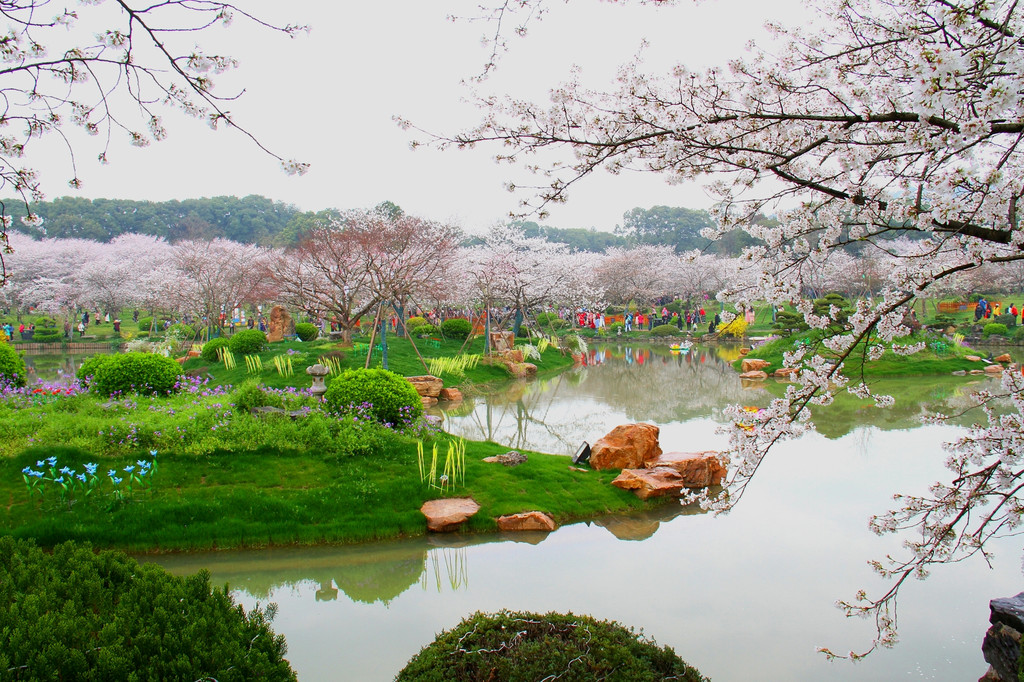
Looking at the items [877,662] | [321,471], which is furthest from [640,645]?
[321,471]

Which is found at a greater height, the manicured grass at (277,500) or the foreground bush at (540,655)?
the foreground bush at (540,655)

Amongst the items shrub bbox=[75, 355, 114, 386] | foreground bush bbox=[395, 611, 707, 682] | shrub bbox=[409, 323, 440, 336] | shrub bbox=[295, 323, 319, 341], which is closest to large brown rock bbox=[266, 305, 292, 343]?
shrub bbox=[295, 323, 319, 341]

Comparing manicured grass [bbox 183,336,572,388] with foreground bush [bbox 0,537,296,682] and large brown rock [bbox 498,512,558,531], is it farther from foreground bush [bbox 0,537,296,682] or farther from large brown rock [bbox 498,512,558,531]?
foreground bush [bbox 0,537,296,682]

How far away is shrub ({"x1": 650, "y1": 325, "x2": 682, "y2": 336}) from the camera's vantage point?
34188 millimetres

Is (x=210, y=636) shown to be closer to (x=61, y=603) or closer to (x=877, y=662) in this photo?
(x=61, y=603)

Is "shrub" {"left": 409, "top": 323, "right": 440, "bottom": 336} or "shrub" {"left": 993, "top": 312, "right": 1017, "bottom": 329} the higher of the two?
"shrub" {"left": 993, "top": 312, "right": 1017, "bottom": 329}

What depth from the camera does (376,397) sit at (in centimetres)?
842

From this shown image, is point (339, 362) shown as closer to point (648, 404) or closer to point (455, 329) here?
point (648, 404)

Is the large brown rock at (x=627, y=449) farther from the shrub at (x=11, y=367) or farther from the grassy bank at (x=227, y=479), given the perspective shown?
the shrub at (x=11, y=367)

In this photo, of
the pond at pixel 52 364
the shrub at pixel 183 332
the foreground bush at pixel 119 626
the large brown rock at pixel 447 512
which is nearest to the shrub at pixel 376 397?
the large brown rock at pixel 447 512

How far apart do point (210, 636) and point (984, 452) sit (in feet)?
12.3

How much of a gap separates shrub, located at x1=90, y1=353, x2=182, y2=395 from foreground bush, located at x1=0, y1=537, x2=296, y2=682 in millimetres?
6098

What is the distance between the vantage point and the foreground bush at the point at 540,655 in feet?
8.85

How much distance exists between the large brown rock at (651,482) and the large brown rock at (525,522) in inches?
51.6
